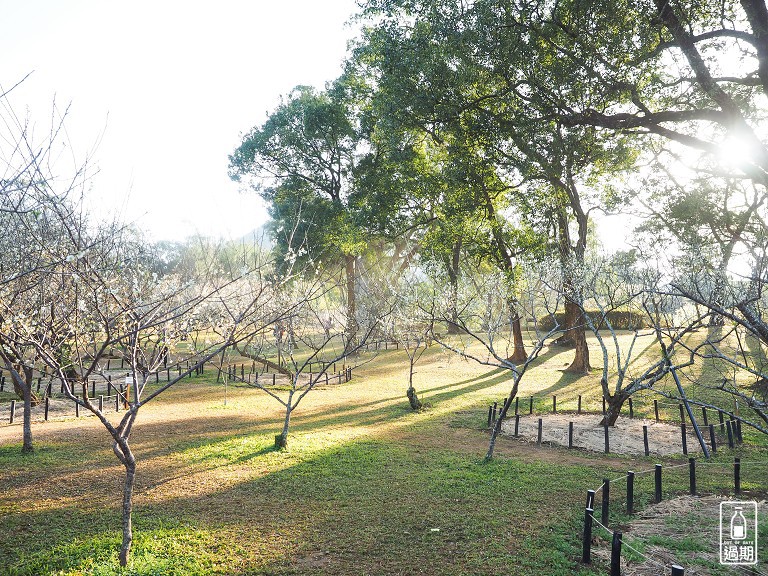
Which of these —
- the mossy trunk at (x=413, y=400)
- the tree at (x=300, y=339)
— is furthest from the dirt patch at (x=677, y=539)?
the mossy trunk at (x=413, y=400)

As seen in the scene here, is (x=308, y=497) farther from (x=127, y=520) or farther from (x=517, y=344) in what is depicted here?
(x=517, y=344)

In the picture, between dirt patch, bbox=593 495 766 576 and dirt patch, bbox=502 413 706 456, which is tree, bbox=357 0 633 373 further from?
dirt patch, bbox=593 495 766 576

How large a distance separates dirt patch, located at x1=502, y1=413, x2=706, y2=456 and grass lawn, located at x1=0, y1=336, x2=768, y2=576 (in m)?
0.80

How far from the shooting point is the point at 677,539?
7.45 m

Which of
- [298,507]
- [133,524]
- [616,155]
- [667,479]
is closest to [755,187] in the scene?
[616,155]

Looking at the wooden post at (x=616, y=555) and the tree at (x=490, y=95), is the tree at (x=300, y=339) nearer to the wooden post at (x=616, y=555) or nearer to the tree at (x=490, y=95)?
the tree at (x=490, y=95)

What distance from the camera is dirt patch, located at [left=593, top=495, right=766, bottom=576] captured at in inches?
259

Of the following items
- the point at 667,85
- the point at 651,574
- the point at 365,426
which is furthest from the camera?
the point at 365,426

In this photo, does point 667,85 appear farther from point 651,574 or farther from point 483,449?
point 651,574

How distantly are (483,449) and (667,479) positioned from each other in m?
4.32

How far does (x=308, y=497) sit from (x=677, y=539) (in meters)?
6.19

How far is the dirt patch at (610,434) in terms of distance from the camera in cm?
1341

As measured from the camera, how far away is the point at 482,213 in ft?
86.2

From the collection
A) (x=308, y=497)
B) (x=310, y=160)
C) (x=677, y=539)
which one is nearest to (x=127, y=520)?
(x=308, y=497)
